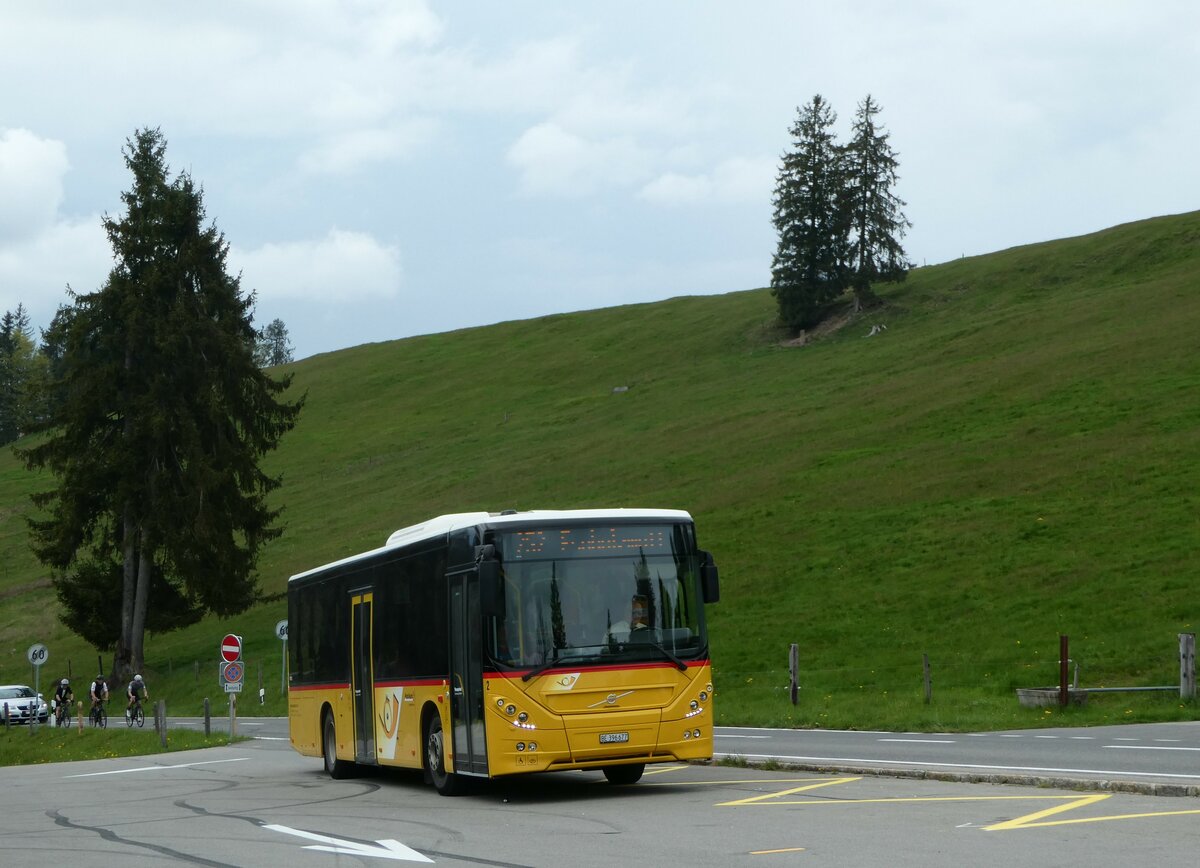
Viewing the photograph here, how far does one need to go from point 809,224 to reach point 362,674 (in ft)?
240

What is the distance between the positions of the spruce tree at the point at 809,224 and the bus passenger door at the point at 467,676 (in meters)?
73.3

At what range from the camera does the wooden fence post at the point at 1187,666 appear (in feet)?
81.1

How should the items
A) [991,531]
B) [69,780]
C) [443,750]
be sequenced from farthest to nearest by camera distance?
[991,531] → [69,780] → [443,750]

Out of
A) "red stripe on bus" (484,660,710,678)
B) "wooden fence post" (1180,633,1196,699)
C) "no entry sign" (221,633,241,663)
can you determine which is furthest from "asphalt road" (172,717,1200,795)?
"no entry sign" (221,633,241,663)

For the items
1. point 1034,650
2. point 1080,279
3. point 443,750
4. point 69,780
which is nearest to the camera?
point 443,750

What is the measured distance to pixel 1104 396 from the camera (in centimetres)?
5266

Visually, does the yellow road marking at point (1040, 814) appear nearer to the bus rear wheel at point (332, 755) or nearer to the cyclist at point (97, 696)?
the bus rear wheel at point (332, 755)

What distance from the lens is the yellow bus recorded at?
49.0 ft

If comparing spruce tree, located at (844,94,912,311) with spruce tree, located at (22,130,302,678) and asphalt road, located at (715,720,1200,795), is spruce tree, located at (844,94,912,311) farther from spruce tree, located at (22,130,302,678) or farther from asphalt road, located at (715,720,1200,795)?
asphalt road, located at (715,720,1200,795)

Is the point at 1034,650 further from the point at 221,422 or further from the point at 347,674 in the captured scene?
the point at 221,422

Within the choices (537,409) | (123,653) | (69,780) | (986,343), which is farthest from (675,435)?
(69,780)

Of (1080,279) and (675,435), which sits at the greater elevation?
(1080,279)

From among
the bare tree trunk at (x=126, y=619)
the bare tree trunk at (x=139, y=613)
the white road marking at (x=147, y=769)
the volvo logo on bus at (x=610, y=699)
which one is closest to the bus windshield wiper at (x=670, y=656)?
the volvo logo on bus at (x=610, y=699)

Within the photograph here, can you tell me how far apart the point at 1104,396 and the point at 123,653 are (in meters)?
35.3
